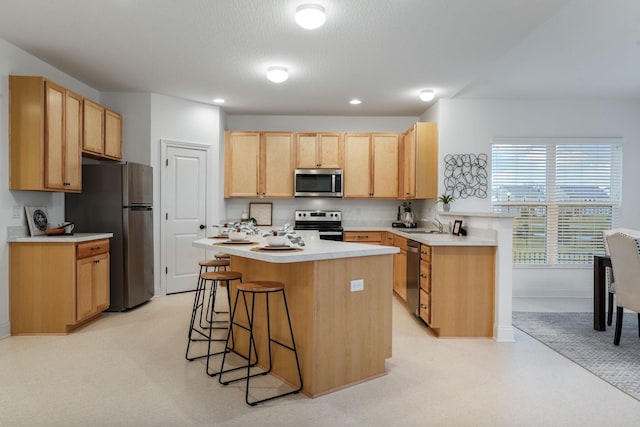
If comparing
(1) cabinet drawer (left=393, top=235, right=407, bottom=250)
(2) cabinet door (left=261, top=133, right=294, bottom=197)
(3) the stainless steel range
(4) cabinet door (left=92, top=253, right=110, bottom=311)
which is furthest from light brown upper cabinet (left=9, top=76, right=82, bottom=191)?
(1) cabinet drawer (left=393, top=235, right=407, bottom=250)

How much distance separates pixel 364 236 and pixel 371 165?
115 cm

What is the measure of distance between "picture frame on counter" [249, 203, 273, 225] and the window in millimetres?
3454

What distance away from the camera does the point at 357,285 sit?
2.69 meters

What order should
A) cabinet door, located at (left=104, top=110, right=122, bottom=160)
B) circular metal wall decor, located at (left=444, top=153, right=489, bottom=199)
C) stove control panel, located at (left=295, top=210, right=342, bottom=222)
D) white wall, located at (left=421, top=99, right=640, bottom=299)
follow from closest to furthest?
cabinet door, located at (left=104, top=110, right=122, bottom=160), circular metal wall decor, located at (left=444, top=153, right=489, bottom=199), white wall, located at (left=421, top=99, right=640, bottom=299), stove control panel, located at (left=295, top=210, right=342, bottom=222)

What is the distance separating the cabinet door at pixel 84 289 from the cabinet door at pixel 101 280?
0.26ft

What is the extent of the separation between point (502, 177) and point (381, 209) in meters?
1.92

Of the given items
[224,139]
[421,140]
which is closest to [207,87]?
[224,139]

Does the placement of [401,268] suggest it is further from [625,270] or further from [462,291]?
[625,270]

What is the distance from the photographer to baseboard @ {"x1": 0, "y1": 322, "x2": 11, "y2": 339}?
3.59 meters

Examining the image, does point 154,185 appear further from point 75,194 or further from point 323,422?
point 323,422

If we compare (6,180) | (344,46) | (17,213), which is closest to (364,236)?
(344,46)

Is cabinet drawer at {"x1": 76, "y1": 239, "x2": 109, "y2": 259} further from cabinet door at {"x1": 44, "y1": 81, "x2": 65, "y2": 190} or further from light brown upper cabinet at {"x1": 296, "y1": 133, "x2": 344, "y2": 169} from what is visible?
light brown upper cabinet at {"x1": 296, "y1": 133, "x2": 344, "y2": 169}

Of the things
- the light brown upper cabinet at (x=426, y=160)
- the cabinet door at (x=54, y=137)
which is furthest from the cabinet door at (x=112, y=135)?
the light brown upper cabinet at (x=426, y=160)

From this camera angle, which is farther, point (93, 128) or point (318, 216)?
point (318, 216)
